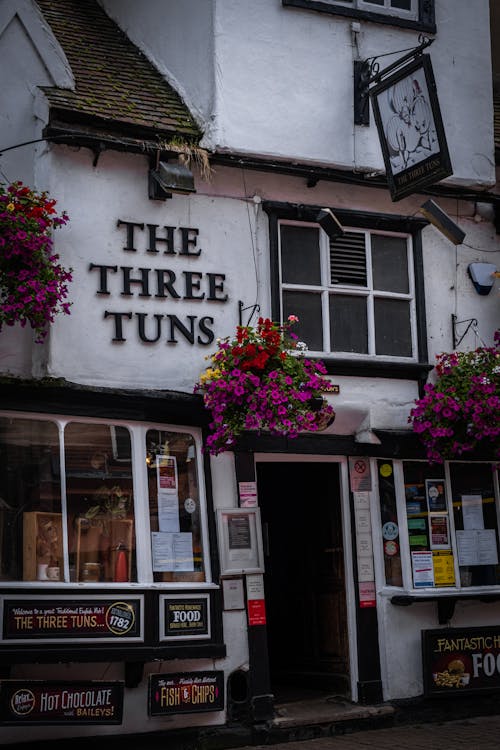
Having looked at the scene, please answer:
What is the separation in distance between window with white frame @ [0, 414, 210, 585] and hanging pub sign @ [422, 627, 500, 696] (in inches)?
105

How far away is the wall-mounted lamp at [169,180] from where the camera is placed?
10.7 meters

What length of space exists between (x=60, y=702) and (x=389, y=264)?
19.1 feet

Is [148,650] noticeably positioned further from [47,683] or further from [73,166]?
[73,166]

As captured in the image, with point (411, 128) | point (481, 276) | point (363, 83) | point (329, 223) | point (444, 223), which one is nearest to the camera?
point (411, 128)

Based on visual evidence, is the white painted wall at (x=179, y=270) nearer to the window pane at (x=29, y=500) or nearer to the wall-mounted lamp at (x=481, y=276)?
the wall-mounted lamp at (x=481, y=276)

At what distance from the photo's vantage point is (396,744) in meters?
10.3

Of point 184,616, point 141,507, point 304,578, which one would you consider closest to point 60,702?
point 184,616

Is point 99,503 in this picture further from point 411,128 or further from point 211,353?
point 411,128

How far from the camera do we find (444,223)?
11.0m

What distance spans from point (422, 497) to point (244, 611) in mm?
2435

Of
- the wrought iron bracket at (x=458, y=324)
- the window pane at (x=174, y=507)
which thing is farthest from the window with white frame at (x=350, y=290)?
the window pane at (x=174, y=507)

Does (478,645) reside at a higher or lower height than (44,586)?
lower

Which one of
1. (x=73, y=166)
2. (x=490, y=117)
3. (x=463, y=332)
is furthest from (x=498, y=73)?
(x=73, y=166)

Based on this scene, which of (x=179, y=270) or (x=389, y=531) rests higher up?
(x=179, y=270)
